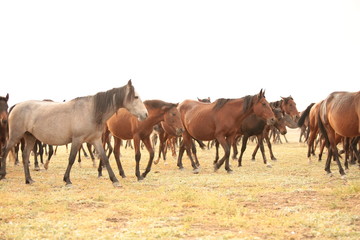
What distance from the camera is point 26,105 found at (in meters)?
10.9

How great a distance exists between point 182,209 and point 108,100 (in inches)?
170

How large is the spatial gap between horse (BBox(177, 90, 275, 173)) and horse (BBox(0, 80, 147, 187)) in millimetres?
3988

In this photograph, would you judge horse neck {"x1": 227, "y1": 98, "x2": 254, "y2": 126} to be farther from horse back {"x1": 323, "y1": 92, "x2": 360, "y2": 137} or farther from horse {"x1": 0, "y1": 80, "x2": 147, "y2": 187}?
horse {"x1": 0, "y1": 80, "x2": 147, "y2": 187}

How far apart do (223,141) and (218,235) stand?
8011mm

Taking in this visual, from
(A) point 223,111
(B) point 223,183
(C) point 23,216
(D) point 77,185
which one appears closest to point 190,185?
(B) point 223,183

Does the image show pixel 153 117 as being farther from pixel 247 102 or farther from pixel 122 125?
pixel 247 102

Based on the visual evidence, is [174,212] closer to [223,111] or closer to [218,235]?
[218,235]

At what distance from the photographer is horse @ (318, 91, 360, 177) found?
10.9 metres

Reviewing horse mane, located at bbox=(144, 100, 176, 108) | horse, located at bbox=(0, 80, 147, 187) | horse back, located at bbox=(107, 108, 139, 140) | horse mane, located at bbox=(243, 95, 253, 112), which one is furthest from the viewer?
horse mane, located at bbox=(243, 95, 253, 112)

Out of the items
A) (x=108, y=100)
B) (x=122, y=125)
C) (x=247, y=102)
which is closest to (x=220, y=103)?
(x=247, y=102)

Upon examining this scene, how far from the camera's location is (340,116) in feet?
36.7

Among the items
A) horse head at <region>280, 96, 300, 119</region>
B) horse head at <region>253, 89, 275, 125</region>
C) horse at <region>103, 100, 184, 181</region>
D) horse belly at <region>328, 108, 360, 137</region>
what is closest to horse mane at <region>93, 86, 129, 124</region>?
horse at <region>103, 100, 184, 181</region>

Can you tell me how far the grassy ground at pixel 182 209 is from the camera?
5.56 metres

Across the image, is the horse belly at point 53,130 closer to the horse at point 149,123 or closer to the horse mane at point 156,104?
the horse at point 149,123
